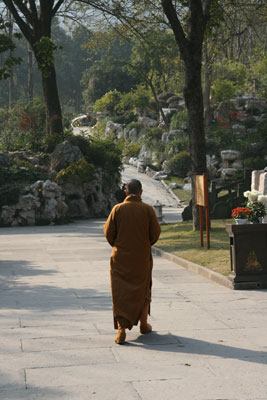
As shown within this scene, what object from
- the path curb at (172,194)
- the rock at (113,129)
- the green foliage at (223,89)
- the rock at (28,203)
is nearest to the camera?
the rock at (28,203)

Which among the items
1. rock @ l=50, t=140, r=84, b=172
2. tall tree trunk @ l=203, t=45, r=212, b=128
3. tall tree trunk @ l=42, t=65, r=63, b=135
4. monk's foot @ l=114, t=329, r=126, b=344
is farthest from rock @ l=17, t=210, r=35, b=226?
tall tree trunk @ l=203, t=45, r=212, b=128

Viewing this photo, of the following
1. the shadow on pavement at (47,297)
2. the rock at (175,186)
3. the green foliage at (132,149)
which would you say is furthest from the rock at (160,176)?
the shadow on pavement at (47,297)

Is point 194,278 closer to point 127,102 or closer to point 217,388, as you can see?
point 217,388

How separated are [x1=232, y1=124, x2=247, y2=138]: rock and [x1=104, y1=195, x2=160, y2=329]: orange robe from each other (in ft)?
A: 126

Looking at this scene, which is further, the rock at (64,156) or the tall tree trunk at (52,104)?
the tall tree trunk at (52,104)

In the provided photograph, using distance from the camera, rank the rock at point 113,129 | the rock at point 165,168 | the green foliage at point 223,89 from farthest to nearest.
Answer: the rock at point 113,129
the green foliage at point 223,89
the rock at point 165,168

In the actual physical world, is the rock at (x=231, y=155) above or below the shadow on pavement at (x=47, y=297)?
above

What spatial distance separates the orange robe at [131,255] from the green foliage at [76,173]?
2077 cm

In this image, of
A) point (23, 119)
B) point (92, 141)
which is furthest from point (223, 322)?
point (23, 119)

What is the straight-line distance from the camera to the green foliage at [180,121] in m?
47.7

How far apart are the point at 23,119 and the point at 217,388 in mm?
29499

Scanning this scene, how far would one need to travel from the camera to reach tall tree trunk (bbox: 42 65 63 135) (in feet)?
101

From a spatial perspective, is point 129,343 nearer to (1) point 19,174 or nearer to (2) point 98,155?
(1) point 19,174

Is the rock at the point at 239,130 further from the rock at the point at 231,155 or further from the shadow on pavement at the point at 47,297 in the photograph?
the shadow on pavement at the point at 47,297
